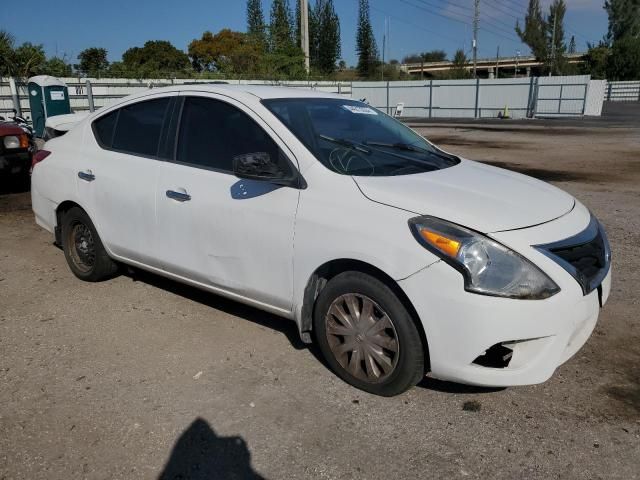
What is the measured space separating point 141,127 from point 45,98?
42.3ft

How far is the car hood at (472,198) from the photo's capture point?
9.26 ft

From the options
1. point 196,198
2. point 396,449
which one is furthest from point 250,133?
point 396,449

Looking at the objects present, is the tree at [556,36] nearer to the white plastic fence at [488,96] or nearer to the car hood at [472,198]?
the white plastic fence at [488,96]

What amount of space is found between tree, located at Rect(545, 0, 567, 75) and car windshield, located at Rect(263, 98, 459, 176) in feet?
257

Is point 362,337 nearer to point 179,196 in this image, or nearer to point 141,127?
point 179,196

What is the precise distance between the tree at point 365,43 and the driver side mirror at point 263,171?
2636 inches

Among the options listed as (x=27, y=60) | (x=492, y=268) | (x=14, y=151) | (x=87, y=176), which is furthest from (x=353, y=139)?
(x=27, y=60)

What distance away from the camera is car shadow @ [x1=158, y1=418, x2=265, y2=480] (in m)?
2.55

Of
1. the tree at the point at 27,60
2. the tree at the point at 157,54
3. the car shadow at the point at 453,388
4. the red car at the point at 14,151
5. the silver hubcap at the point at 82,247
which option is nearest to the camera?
the car shadow at the point at 453,388

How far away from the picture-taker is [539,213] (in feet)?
9.86

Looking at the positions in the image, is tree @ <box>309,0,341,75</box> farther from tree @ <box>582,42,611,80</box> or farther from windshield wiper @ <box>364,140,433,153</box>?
windshield wiper @ <box>364,140,433,153</box>

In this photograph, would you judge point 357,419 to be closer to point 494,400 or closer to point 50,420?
point 494,400

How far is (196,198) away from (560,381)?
8.26 feet

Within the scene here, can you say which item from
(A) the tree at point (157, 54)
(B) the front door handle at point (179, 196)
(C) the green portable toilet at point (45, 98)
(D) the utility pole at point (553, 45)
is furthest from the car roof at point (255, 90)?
(D) the utility pole at point (553, 45)
